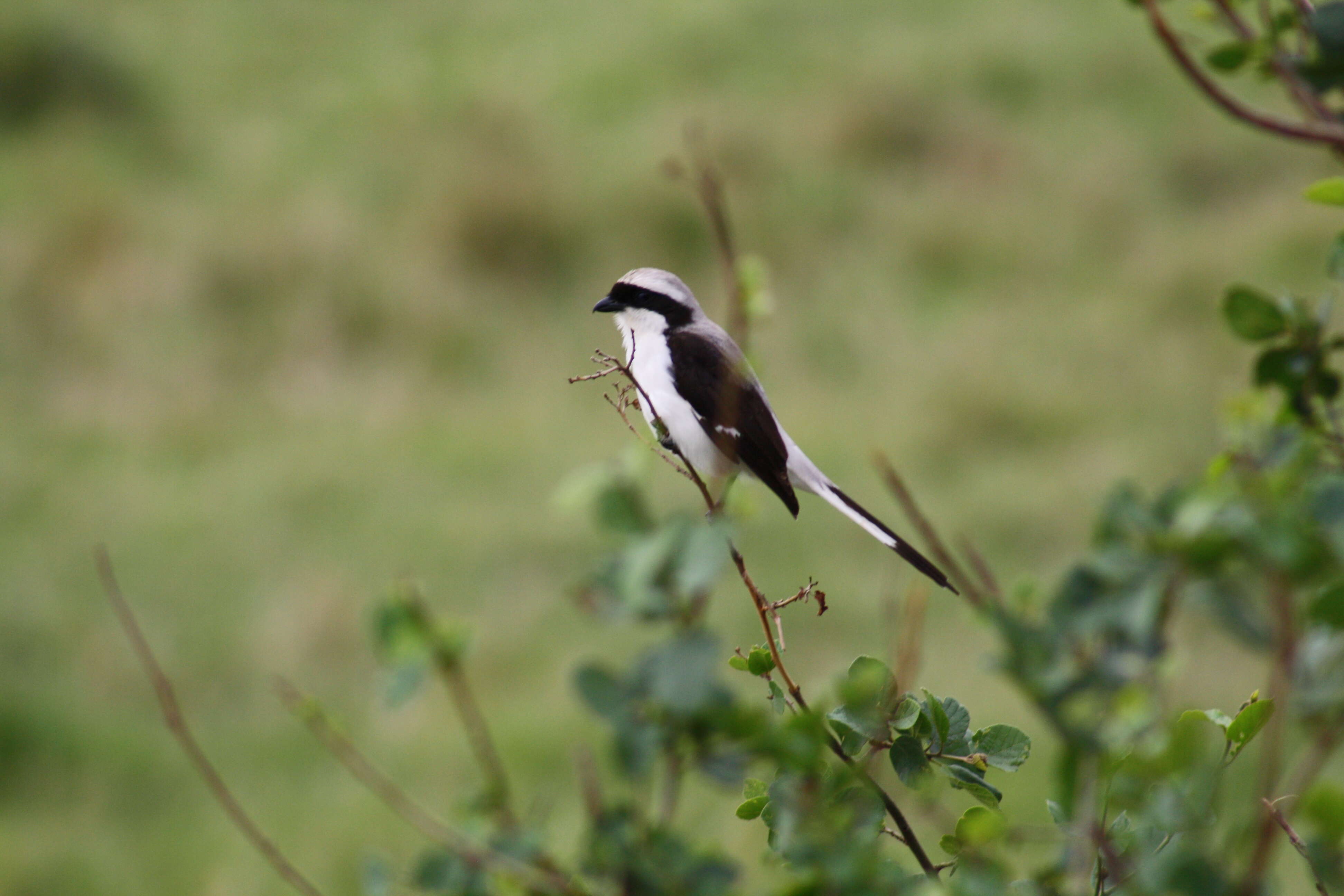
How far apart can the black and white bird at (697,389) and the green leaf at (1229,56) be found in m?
1.56

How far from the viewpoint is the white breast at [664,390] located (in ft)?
12.2

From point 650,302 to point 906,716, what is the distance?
246 cm

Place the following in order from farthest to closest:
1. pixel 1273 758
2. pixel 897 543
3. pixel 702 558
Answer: pixel 897 543
pixel 702 558
pixel 1273 758

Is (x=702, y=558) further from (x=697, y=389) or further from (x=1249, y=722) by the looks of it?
(x=697, y=389)

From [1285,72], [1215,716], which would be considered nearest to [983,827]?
[1215,716]

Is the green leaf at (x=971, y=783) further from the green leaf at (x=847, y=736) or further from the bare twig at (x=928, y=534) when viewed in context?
the bare twig at (x=928, y=534)

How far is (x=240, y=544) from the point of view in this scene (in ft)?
27.8

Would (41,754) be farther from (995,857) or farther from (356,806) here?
(995,857)

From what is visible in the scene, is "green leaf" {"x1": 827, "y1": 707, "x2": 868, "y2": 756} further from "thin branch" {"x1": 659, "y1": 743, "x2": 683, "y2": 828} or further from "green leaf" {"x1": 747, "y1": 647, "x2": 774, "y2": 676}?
"thin branch" {"x1": 659, "y1": 743, "x2": 683, "y2": 828}

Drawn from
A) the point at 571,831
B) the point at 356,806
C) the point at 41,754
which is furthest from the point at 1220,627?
the point at 41,754

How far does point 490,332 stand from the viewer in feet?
33.3

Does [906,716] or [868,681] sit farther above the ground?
[868,681]

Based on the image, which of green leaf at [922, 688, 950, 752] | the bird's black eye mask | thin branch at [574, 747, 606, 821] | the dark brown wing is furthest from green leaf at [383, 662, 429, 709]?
the bird's black eye mask

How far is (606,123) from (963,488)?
509cm
